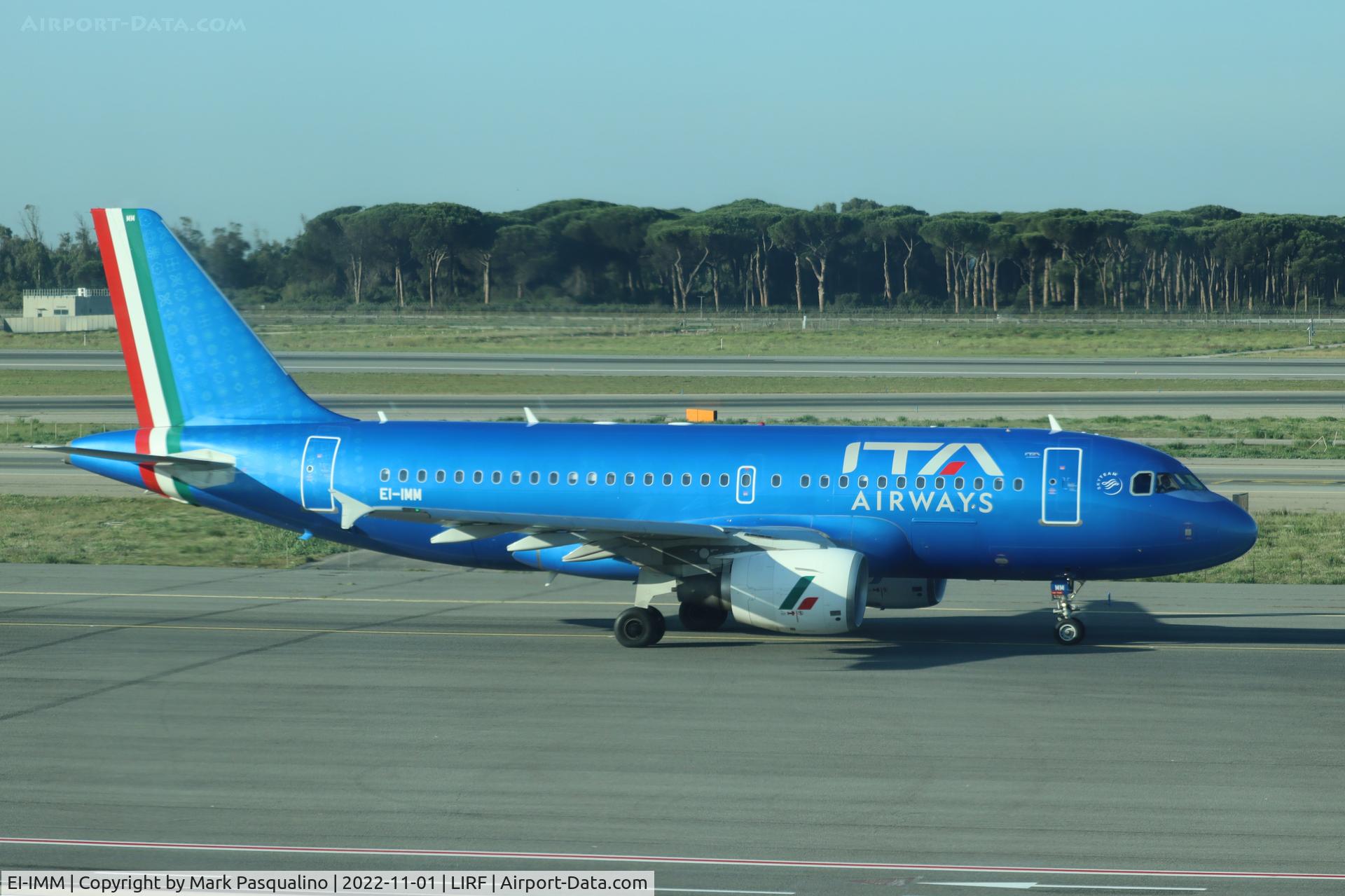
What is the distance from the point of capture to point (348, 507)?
2433cm

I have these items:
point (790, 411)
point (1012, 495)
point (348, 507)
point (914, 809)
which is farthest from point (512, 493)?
point (790, 411)

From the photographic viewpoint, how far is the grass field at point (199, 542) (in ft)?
113

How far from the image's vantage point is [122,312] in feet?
96.1

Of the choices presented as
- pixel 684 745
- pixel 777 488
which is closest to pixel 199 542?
pixel 777 488

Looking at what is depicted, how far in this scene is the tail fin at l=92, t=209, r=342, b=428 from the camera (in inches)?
1141

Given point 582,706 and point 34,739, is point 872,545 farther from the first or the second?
point 34,739

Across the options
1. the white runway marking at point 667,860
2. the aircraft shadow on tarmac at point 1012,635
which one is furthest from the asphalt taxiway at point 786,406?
the white runway marking at point 667,860

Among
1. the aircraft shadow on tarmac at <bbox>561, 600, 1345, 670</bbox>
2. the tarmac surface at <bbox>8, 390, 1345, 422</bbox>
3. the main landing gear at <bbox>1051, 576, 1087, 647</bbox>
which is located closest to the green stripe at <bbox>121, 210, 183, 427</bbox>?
the aircraft shadow on tarmac at <bbox>561, 600, 1345, 670</bbox>

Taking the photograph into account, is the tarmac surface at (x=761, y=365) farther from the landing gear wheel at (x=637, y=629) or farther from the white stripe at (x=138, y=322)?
the landing gear wheel at (x=637, y=629)

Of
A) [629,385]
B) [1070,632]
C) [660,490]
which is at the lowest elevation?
A: [1070,632]

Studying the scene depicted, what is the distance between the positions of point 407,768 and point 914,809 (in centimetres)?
641

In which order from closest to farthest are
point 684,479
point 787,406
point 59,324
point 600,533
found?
point 600,533 → point 684,479 → point 787,406 → point 59,324

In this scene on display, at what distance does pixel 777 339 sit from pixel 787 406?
62257mm

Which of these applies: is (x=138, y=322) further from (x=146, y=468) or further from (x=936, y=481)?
(x=936, y=481)
